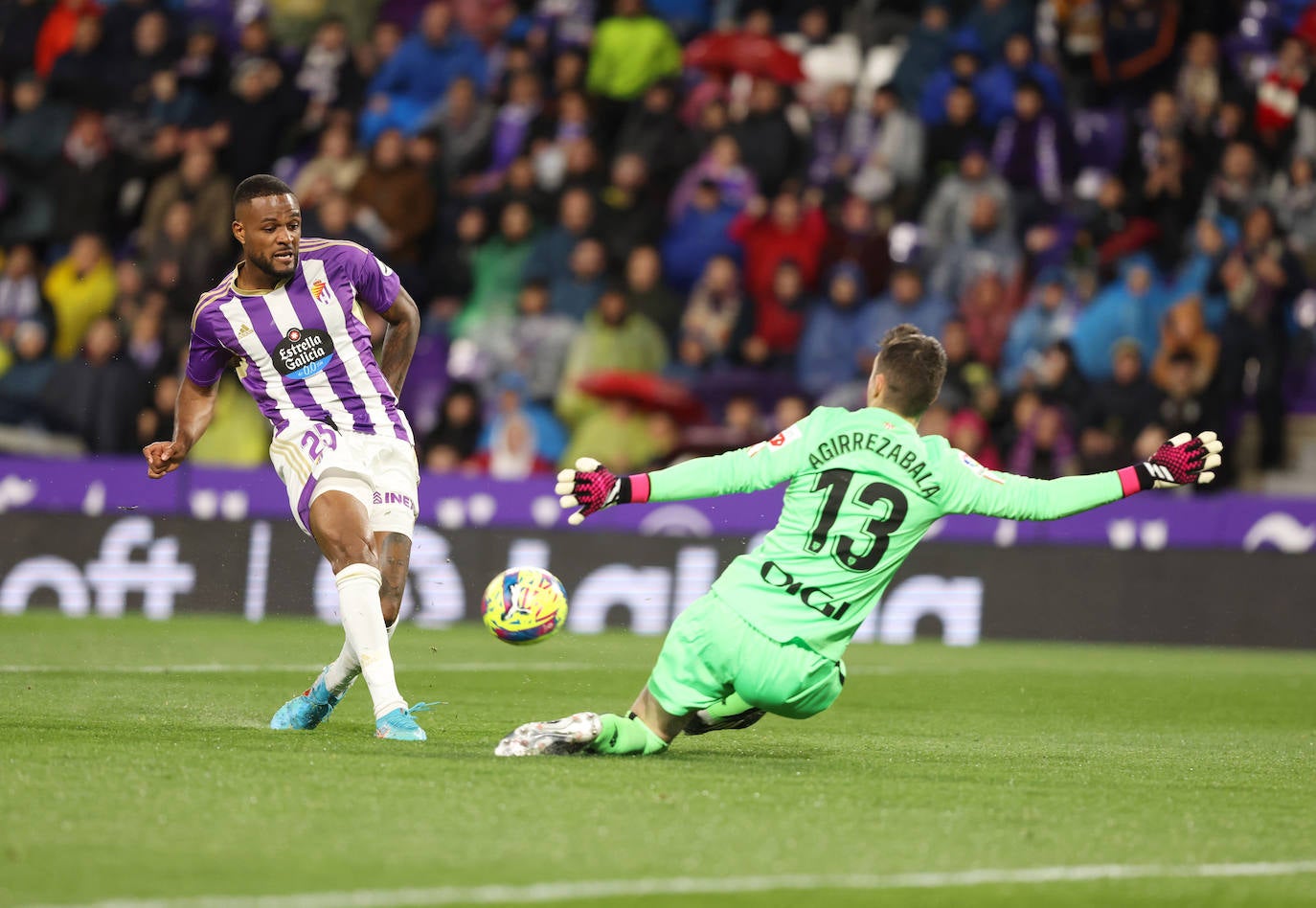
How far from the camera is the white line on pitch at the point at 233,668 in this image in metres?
10.2

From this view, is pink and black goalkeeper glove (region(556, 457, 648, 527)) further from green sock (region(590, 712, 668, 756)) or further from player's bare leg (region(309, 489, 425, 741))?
player's bare leg (region(309, 489, 425, 741))

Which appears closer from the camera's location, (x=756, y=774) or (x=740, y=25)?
(x=756, y=774)

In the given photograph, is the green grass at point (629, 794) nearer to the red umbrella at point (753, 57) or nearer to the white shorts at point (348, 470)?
the white shorts at point (348, 470)

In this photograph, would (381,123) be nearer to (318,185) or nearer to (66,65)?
(318,185)

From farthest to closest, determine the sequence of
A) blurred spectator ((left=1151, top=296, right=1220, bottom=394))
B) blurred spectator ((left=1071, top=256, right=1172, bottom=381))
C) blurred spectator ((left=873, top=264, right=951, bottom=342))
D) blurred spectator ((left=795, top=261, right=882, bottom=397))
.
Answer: blurred spectator ((left=795, top=261, right=882, bottom=397))
blurred spectator ((left=873, top=264, right=951, bottom=342))
blurred spectator ((left=1071, top=256, right=1172, bottom=381))
blurred spectator ((left=1151, top=296, right=1220, bottom=394))

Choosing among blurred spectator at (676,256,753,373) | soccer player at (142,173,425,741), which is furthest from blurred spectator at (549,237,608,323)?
soccer player at (142,173,425,741)

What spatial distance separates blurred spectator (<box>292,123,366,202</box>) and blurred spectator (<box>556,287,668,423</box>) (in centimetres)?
300

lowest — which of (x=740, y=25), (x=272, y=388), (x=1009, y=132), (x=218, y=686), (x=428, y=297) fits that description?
(x=218, y=686)

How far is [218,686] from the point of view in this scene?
31.3 feet

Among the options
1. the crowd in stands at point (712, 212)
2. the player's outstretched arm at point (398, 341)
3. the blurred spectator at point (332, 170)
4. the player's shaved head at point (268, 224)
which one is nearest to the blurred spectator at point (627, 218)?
the crowd in stands at point (712, 212)

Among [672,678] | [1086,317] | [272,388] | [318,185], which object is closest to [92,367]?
[318,185]

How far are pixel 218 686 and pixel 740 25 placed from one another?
1099cm

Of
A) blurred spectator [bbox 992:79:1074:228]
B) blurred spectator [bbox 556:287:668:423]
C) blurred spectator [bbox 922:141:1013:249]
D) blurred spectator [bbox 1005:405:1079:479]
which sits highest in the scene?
blurred spectator [bbox 992:79:1074:228]

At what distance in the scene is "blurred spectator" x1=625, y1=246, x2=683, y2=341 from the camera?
16484mm
